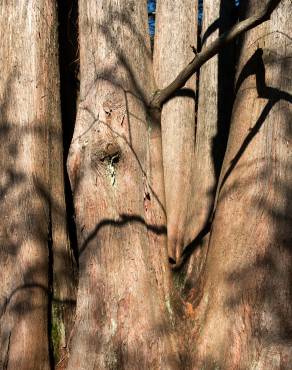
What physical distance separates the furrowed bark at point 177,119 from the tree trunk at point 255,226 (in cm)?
87

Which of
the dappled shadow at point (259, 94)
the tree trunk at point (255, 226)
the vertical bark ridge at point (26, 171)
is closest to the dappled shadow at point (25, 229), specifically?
the vertical bark ridge at point (26, 171)

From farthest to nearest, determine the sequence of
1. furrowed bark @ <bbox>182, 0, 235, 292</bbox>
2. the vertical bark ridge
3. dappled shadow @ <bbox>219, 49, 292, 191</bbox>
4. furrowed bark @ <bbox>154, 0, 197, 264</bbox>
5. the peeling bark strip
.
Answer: furrowed bark @ <bbox>154, 0, 197, 264</bbox> → furrowed bark @ <bbox>182, 0, 235, 292</bbox> → the vertical bark ridge → dappled shadow @ <bbox>219, 49, 292, 191</bbox> → the peeling bark strip

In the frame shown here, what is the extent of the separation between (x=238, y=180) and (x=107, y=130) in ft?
2.55

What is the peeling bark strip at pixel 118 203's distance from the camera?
3002mm

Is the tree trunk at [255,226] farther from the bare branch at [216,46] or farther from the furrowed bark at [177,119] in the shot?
the furrowed bark at [177,119]

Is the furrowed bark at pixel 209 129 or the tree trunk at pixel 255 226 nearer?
the tree trunk at pixel 255 226

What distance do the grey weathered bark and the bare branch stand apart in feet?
2.55

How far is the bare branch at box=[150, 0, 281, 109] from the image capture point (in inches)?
119

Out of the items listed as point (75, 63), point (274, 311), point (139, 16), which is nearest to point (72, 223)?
point (75, 63)

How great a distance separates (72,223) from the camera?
423cm

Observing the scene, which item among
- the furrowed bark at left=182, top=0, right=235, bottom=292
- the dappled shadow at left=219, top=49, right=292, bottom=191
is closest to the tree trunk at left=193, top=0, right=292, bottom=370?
the dappled shadow at left=219, top=49, right=292, bottom=191

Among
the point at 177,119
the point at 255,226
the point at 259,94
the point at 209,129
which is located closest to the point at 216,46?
the point at 259,94

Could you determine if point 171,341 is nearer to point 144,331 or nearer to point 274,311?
point 144,331

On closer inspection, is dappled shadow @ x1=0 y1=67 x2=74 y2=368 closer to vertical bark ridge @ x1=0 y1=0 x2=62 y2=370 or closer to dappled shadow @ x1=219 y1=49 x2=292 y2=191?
vertical bark ridge @ x1=0 y1=0 x2=62 y2=370
